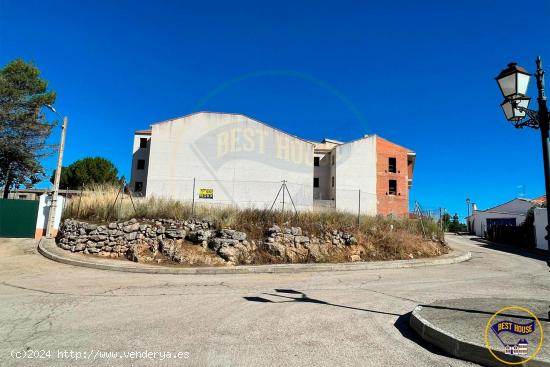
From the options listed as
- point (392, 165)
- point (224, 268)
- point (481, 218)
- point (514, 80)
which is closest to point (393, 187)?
point (392, 165)

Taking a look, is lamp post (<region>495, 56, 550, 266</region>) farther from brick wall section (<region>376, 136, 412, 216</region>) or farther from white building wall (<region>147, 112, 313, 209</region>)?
brick wall section (<region>376, 136, 412, 216</region>)

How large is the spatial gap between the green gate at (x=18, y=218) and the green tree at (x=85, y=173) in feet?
105

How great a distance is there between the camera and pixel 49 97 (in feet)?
93.5

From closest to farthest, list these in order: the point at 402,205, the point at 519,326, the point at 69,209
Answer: the point at 519,326 → the point at 69,209 → the point at 402,205

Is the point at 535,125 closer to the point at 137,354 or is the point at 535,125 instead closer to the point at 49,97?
the point at 137,354

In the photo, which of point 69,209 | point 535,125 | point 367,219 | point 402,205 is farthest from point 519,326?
point 402,205

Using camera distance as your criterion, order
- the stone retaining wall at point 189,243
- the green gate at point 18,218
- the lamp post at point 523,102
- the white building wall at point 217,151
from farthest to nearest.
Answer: the white building wall at point 217,151, the green gate at point 18,218, the stone retaining wall at point 189,243, the lamp post at point 523,102

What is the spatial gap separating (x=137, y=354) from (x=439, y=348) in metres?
3.80

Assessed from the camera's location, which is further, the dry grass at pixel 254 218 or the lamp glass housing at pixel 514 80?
→ the dry grass at pixel 254 218

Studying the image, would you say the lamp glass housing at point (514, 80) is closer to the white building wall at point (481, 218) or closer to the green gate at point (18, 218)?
the green gate at point (18, 218)

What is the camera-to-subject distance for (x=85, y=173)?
4853 centimetres

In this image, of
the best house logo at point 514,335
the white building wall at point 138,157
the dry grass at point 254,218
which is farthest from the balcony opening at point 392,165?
the best house logo at point 514,335

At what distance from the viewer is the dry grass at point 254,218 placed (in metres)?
14.5

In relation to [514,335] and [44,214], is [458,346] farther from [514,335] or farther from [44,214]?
[44,214]
